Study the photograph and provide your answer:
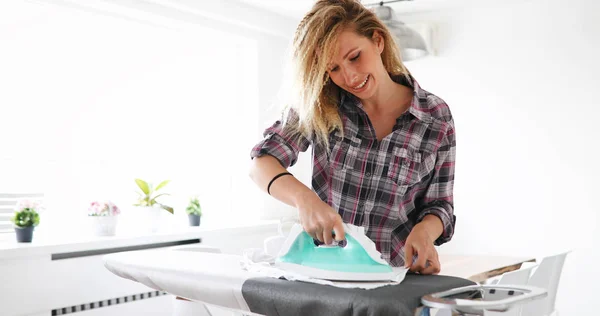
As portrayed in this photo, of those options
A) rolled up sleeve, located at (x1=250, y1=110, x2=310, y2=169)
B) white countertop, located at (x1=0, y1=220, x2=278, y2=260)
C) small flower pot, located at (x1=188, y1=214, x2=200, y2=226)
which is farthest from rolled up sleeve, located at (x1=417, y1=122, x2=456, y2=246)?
small flower pot, located at (x1=188, y1=214, x2=200, y2=226)

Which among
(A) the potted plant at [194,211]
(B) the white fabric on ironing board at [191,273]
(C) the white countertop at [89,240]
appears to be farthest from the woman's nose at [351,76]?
(A) the potted plant at [194,211]

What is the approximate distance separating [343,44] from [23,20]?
2652 mm

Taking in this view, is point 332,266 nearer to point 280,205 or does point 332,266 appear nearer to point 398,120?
point 398,120

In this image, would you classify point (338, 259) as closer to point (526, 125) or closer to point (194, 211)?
point (194, 211)

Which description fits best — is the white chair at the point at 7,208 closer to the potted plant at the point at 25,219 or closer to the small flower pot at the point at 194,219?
the potted plant at the point at 25,219

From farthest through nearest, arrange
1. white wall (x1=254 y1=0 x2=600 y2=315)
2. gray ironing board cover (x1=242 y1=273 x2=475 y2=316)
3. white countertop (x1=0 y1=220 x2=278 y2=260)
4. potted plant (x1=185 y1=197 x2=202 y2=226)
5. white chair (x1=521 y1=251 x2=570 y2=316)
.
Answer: white wall (x1=254 y1=0 x2=600 y2=315) → potted plant (x1=185 y1=197 x2=202 y2=226) → white countertop (x1=0 y1=220 x2=278 y2=260) → white chair (x1=521 y1=251 x2=570 y2=316) → gray ironing board cover (x1=242 y1=273 x2=475 y2=316)

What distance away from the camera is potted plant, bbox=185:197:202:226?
4.09 metres

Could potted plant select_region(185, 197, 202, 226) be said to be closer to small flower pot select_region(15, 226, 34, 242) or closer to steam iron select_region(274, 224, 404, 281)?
small flower pot select_region(15, 226, 34, 242)

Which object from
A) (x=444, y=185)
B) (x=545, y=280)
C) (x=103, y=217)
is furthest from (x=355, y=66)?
(x=103, y=217)

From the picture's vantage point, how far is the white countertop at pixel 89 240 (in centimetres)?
296

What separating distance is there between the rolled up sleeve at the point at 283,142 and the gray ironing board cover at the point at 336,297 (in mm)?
273

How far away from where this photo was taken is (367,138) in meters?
1.38

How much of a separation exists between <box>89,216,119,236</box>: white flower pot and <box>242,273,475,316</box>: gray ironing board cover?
2524 mm

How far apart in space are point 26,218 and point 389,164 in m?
2.36
